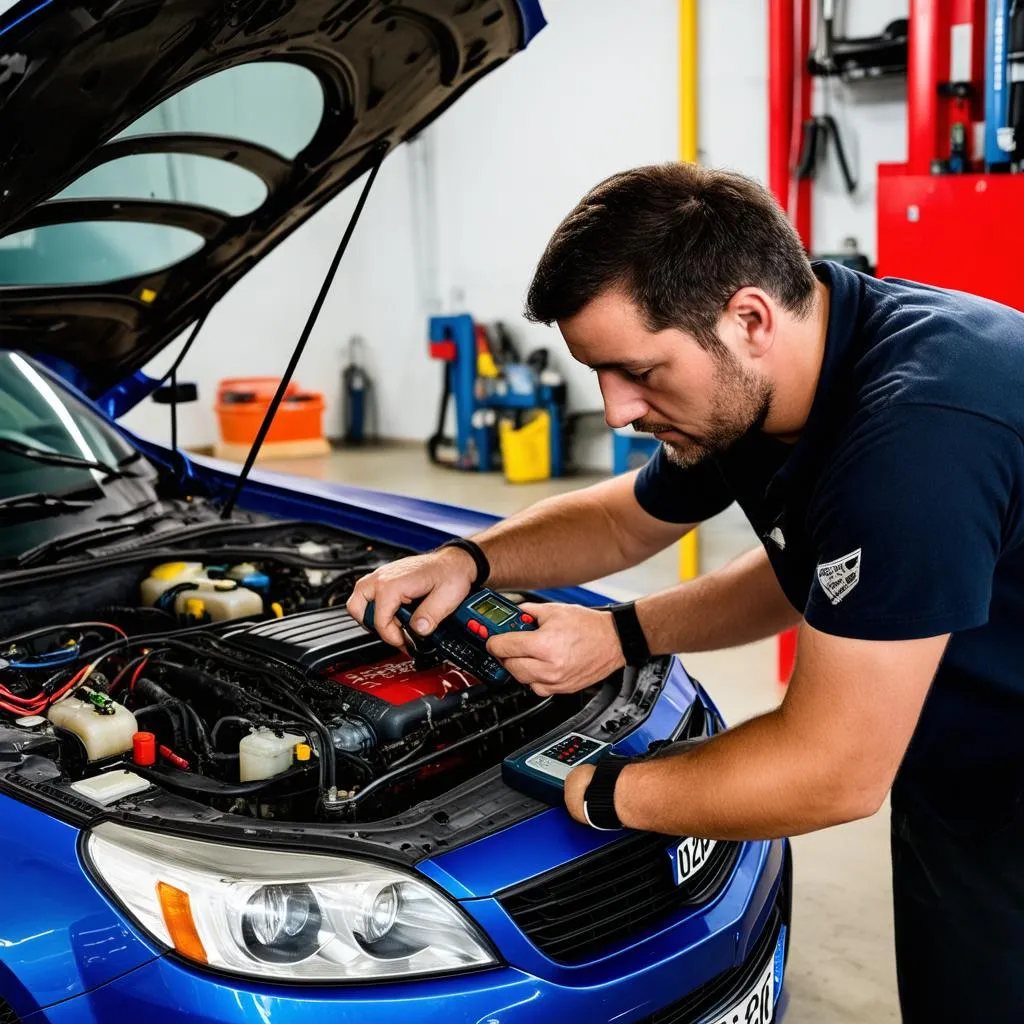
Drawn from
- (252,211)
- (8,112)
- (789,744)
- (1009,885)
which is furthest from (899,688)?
(252,211)

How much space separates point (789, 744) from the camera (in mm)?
1237

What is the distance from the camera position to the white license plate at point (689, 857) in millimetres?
1506

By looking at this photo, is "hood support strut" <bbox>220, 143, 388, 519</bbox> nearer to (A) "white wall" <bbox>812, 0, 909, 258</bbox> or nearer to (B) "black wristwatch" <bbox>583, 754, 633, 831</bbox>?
(B) "black wristwatch" <bbox>583, 754, 633, 831</bbox>

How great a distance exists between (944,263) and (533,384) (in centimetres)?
353

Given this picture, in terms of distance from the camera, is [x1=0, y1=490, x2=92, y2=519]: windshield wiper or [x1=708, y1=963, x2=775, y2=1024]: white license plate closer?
[x1=708, y1=963, x2=775, y2=1024]: white license plate

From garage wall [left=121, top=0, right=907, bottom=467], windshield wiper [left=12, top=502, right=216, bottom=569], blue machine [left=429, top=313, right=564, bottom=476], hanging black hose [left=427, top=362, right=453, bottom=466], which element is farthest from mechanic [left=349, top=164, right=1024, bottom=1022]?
hanging black hose [left=427, top=362, right=453, bottom=466]

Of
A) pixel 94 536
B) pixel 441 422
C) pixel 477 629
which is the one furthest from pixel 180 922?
pixel 441 422

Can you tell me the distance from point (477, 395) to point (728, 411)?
591cm

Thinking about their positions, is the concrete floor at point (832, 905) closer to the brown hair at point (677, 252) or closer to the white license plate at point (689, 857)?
the white license plate at point (689, 857)

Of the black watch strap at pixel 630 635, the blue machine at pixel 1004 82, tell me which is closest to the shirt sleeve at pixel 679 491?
the black watch strap at pixel 630 635

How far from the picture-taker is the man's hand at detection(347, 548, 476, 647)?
1.70 metres

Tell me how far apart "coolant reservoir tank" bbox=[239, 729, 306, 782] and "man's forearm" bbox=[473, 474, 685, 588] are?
1.60 feet

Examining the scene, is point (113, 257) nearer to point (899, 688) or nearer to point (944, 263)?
point (899, 688)

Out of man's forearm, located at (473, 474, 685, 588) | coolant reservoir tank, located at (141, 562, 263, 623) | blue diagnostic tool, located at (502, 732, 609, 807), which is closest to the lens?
blue diagnostic tool, located at (502, 732, 609, 807)
